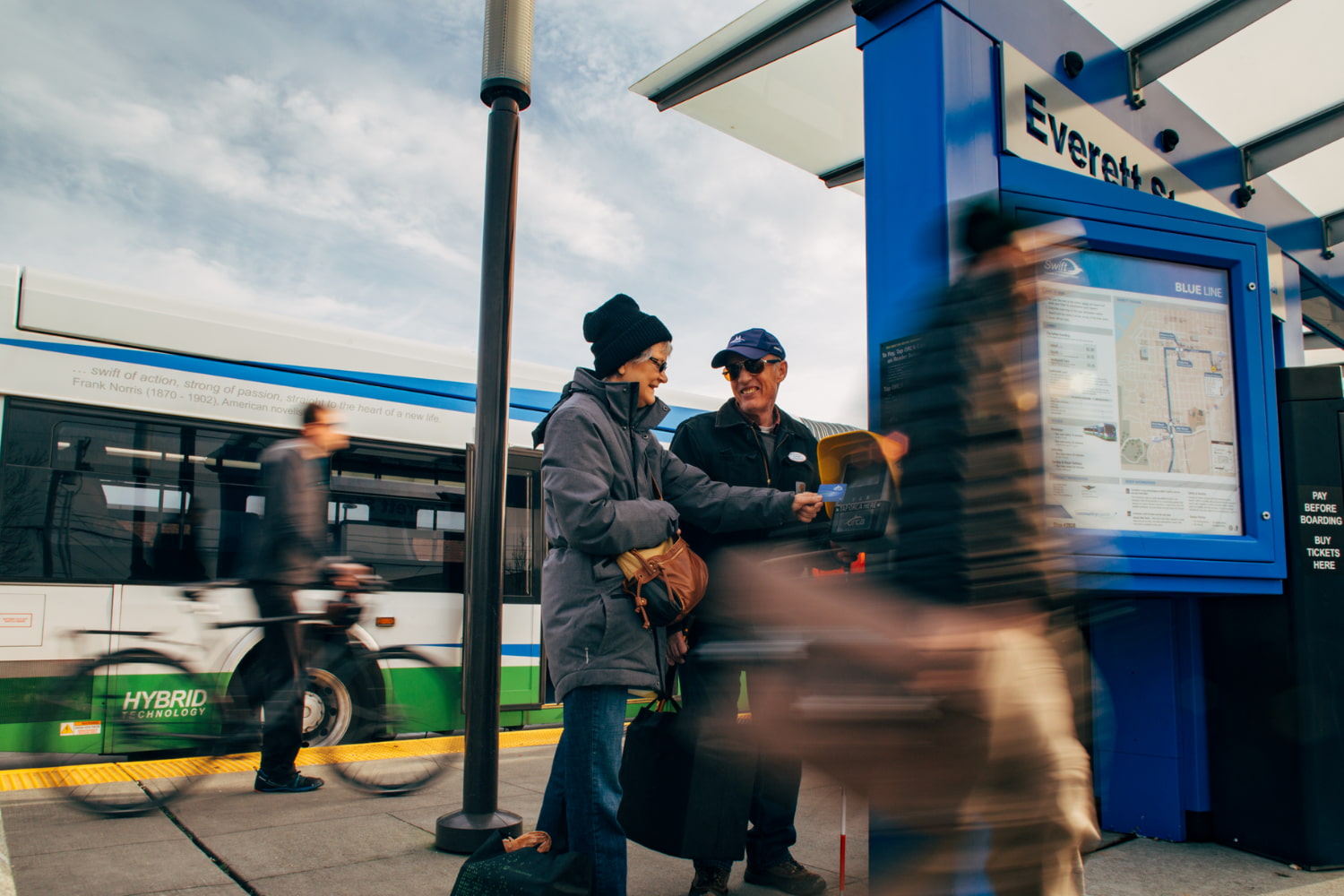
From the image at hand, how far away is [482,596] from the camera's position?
3.54 metres

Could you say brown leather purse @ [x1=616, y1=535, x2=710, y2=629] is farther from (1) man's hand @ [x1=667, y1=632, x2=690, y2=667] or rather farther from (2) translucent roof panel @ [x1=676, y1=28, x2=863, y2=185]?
Answer: (2) translucent roof panel @ [x1=676, y1=28, x2=863, y2=185]

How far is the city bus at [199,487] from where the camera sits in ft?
17.5

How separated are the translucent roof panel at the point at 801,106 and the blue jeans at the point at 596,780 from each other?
128 inches

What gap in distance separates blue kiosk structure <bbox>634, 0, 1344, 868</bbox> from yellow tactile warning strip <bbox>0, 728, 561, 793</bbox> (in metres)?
4.15

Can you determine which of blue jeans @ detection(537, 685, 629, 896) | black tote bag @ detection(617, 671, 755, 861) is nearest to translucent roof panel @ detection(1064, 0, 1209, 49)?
black tote bag @ detection(617, 671, 755, 861)

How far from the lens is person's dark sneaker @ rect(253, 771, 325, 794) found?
4.79m

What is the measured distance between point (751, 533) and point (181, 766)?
386 cm

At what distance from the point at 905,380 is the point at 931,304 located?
15 cm

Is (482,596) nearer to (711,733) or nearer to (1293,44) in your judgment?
(711,733)

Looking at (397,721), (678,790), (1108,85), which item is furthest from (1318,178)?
(397,721)

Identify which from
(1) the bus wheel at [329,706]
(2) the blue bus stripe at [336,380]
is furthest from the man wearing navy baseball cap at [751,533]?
(2) the blue bus stripe at [336,380]

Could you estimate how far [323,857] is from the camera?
356 cm

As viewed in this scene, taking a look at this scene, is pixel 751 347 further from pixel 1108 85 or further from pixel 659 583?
pixel 1108 85

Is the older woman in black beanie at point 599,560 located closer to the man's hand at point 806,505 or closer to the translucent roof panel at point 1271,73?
the man's hand at point 806,505
